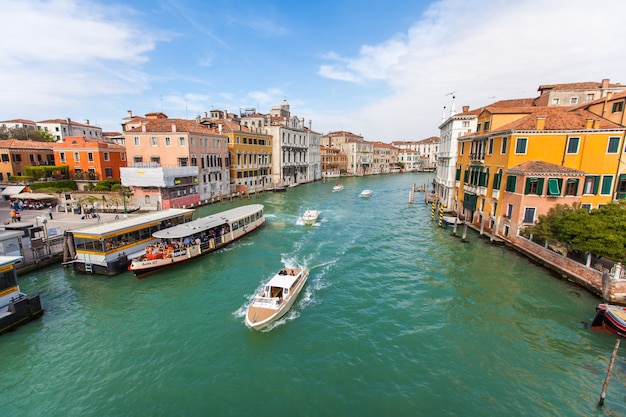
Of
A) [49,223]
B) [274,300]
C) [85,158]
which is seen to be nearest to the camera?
[274,300]

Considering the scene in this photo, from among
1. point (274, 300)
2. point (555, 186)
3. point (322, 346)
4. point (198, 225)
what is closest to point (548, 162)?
point (555, 186)

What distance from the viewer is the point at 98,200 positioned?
1383 inches

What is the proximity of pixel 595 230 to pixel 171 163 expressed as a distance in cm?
4132

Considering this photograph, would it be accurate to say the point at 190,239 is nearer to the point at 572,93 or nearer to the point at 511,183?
the point at 511,183

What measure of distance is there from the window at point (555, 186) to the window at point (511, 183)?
2050 millimetres

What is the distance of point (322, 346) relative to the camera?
12672 millimetres

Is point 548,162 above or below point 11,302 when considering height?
above

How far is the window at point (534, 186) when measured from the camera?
69.0 ft

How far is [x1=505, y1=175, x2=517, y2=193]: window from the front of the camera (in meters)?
22.3

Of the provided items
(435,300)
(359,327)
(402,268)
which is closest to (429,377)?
(359,327)

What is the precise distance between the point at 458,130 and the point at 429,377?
33.7m

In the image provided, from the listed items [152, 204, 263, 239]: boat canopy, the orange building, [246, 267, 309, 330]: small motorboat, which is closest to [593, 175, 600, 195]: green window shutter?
[246, 267, 309, 330]: small motorboat

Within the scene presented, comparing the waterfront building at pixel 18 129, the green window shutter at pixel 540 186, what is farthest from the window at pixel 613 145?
the waterfront building at pixel 18 129

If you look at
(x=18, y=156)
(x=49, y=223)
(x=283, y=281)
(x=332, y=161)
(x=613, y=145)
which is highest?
(x=613, y=145)
